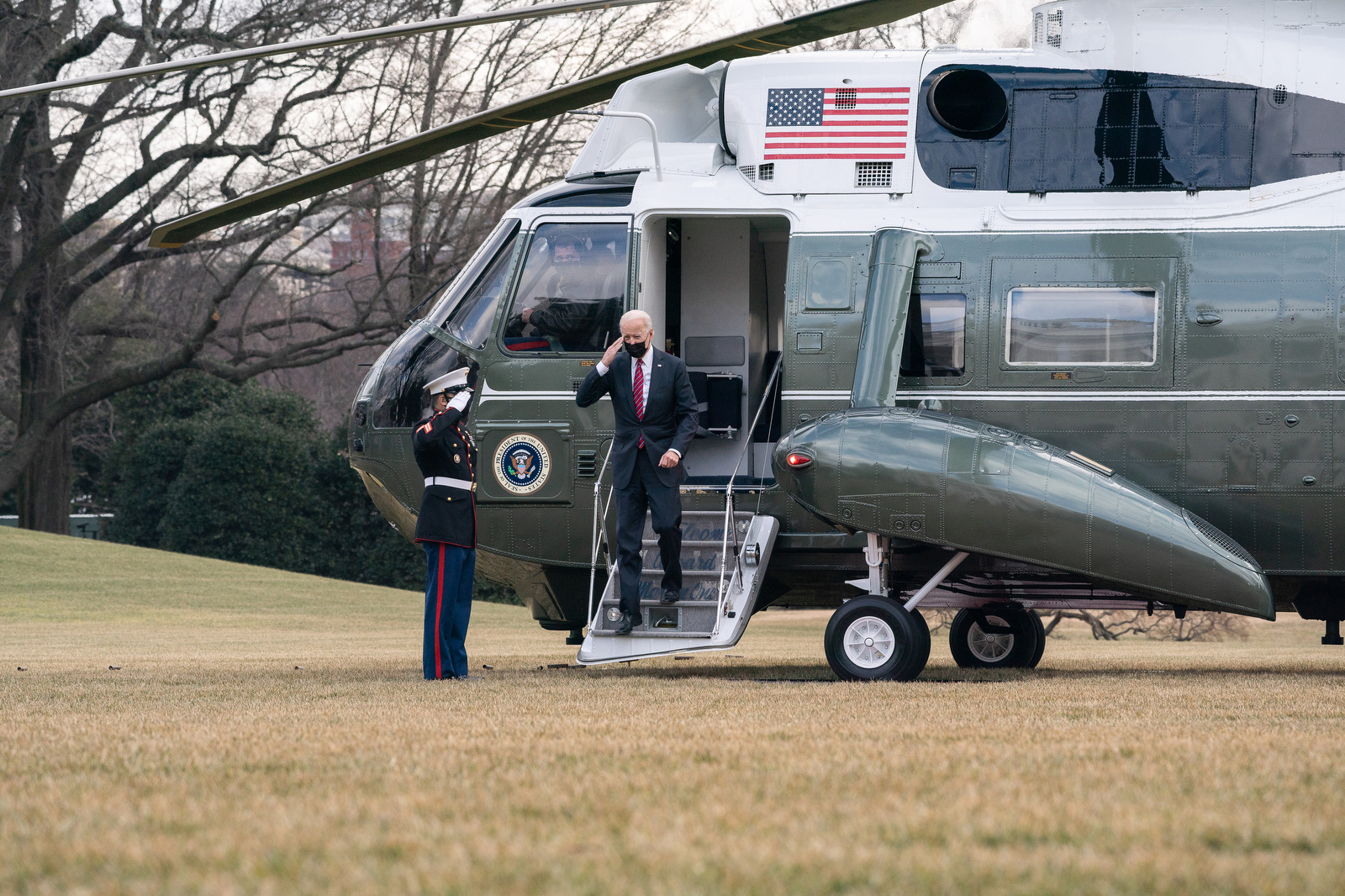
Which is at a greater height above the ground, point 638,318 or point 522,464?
point 638,318

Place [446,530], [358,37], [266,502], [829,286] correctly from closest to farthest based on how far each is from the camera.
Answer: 1. [358,37]
2. [446,530]
3. [829,286]
4. [266,502]

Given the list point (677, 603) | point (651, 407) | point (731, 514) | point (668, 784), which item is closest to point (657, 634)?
point (677, 603)

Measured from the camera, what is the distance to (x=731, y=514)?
28.4 feet

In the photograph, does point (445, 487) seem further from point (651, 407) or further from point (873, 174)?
point (873, 174)

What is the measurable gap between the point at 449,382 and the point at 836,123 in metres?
2.95

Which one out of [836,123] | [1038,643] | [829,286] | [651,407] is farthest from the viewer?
[1038,643]

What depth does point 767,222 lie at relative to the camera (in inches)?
386

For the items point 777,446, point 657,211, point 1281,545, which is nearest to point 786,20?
point 657,211

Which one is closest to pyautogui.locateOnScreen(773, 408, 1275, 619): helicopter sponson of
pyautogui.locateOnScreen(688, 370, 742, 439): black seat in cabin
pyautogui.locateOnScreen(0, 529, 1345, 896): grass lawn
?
pyautogui.locateOnScreen(0, 529, 1345, 896): grass lawn

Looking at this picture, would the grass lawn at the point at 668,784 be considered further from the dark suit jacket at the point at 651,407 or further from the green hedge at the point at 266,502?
the green hedge at the point at 266,502

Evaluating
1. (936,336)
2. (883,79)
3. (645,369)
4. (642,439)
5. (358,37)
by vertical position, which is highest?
(883,79)

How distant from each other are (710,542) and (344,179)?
3274 millimetres

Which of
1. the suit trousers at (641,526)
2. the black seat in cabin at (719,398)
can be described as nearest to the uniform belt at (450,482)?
the suit trousers at (641,526)

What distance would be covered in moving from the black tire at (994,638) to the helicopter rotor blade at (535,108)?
14.0 ft
